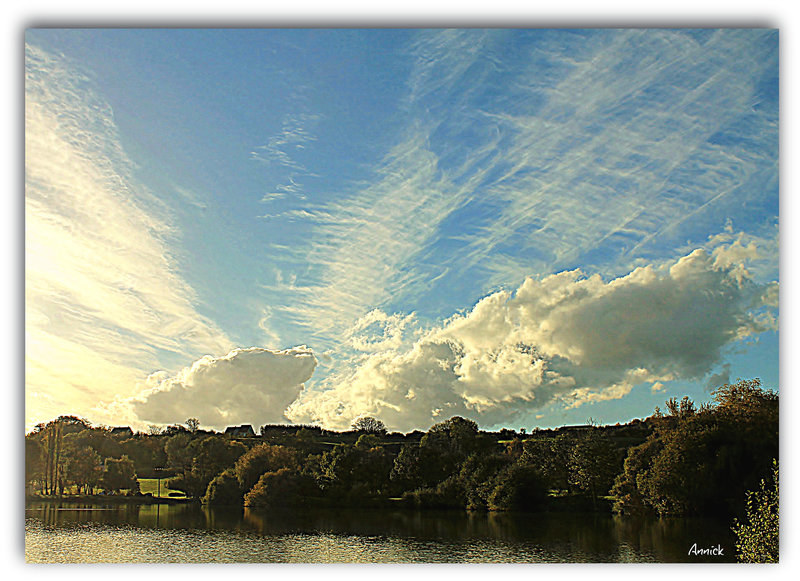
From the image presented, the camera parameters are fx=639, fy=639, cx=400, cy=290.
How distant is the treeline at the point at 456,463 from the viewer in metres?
10.2

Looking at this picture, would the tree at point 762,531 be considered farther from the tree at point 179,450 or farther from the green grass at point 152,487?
the green grass at point 152,487

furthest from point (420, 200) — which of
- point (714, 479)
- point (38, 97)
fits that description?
point (714, 479)

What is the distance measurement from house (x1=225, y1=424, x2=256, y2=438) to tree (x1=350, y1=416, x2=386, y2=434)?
6.06 ft

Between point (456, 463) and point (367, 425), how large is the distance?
96.5 inches

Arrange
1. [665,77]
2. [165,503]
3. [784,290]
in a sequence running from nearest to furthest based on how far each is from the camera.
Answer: [784,290]
[665,77]
[165,503]

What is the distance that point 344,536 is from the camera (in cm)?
1084

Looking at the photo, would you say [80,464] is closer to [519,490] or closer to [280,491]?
[280,491]

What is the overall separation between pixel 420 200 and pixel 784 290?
5.59 metres

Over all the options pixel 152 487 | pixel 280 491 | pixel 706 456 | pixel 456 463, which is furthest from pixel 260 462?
pixel 706 456

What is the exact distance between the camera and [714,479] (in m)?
A: 10.7

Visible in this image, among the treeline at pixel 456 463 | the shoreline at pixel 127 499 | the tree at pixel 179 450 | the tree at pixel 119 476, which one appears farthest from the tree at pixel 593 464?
the tree at pixel 119 476

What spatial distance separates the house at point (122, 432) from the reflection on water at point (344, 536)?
1.36m

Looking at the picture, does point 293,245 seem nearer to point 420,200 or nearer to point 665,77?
point 420,200

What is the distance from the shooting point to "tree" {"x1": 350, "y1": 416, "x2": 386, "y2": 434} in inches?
452
